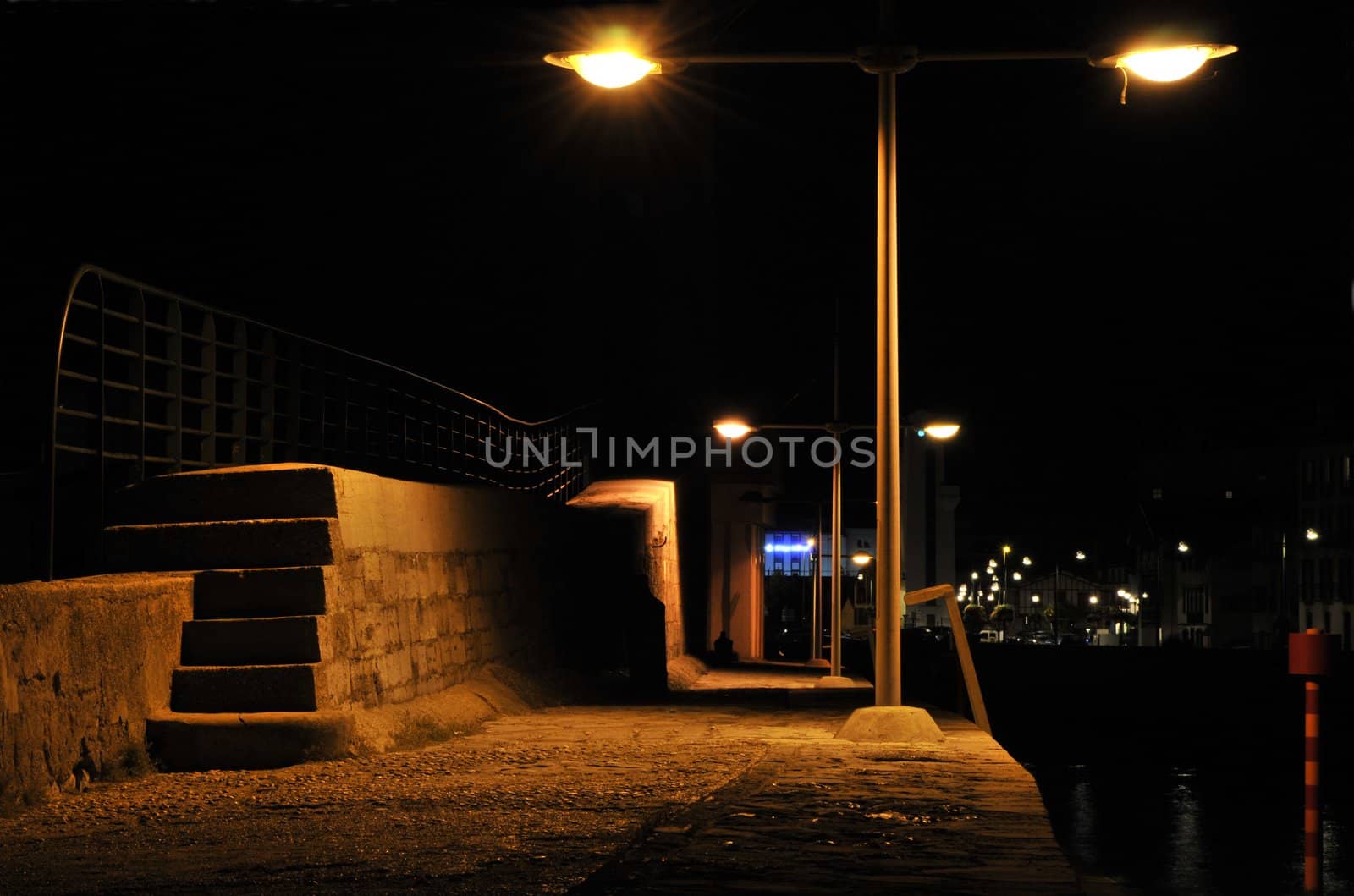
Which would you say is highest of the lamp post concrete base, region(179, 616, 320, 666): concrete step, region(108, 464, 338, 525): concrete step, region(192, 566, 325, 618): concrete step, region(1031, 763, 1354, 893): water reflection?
region(108, 464, 338, 525): concrete step

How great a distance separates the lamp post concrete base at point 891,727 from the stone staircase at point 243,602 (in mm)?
3583

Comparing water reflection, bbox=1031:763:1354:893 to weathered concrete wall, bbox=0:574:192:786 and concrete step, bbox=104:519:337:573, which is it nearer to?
concrete step, bbox=104:519:337:573

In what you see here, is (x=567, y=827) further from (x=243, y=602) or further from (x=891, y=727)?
(x=891, y=727)

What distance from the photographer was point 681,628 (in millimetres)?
33000

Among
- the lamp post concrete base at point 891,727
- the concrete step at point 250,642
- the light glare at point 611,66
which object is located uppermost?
the light glare at point 611,66

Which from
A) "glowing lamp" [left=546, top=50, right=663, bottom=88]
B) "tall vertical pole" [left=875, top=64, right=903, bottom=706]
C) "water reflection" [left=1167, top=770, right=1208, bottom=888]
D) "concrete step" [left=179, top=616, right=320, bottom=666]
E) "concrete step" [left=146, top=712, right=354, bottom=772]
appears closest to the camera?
"concrete step" [left=146, top=712, right=354, bottom=772]

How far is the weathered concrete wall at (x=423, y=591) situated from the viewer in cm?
1045

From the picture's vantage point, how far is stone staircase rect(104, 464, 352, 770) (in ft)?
30.1

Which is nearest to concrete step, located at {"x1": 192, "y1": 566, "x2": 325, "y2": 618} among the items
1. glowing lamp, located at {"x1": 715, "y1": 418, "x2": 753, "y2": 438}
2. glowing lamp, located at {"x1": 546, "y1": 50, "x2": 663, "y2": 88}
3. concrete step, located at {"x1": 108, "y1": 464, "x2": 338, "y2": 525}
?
concrete step, located at {"x1": 108, "y1": 464, "x2": 338, "y2": 525}

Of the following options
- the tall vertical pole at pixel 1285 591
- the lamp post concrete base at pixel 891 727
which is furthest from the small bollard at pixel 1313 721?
the tall vertical pole at pixel 1285 591

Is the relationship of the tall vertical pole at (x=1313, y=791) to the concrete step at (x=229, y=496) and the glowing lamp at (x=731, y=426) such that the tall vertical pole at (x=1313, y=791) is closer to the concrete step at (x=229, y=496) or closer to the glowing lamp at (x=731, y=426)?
the concrete step at (x=229, y=496)

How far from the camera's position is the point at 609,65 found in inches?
409

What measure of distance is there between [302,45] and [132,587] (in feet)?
56.8

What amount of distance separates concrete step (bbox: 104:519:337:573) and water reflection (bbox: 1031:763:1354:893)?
605cm
